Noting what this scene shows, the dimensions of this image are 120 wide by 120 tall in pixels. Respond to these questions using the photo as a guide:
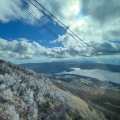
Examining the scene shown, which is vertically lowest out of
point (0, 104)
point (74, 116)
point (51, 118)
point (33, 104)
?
point (74, 116)

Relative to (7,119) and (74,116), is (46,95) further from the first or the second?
(7,119)

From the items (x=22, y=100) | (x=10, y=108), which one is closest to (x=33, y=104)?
(x=22, y=100)

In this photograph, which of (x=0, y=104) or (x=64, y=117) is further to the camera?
(x=64, y=117)

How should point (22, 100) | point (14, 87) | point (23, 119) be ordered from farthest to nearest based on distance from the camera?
1. point (14, 87)
2. point (22, 100)
3. point (23, 119)

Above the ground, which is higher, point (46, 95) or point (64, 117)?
point (46, 95)

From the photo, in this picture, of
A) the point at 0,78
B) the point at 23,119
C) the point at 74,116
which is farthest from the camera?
the point at 74,116

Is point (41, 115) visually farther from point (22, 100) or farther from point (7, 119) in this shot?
point (7, 119)

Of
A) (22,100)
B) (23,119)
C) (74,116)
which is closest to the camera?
(23,119)

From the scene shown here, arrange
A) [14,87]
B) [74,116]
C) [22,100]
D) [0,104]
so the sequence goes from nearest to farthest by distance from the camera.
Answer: [0,104] < [22,100] < [14,87] < [74,116]

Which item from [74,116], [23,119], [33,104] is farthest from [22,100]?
[74,116]

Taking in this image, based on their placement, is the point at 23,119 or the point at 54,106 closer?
the point at 23,119
